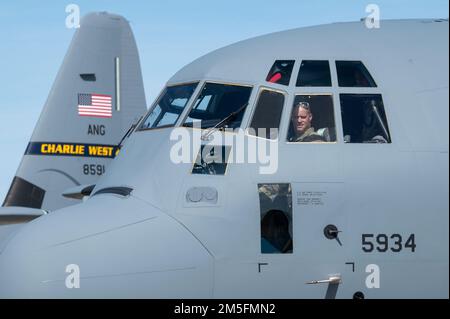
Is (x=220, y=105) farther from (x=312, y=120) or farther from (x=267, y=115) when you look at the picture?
(x=312, y=120)

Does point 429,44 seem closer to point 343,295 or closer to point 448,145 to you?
point 448,145

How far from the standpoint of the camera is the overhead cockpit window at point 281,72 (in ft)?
29.9

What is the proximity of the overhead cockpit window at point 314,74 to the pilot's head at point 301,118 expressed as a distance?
24 centimetres

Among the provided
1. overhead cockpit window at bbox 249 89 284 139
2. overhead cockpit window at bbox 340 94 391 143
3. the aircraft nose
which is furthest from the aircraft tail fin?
the aircraft nose

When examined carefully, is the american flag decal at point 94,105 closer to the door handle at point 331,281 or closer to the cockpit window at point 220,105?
the cockpit window at point 220,105

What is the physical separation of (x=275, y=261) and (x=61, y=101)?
57.3 ft

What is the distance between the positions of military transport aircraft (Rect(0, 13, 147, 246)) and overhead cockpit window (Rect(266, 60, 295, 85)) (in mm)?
15331

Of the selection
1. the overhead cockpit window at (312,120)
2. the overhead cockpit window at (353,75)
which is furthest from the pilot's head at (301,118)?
the overhead cockpit window at (353,75)

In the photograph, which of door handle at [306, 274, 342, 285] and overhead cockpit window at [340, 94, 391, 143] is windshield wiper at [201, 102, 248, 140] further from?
door handle at [306, 274, 342, 285]

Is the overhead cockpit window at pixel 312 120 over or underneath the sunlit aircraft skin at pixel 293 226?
over

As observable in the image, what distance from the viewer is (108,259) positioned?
26.3ft

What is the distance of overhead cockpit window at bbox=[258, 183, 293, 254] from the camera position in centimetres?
849

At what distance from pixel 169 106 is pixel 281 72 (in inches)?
52.5

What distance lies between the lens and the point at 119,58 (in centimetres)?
2491
